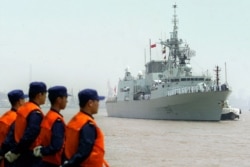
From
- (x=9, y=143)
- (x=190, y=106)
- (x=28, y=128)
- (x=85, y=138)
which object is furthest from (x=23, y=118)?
(x=190, y=106)

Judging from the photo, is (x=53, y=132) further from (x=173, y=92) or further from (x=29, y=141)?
(x=173, y=92)

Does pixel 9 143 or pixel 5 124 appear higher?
pixel 5 124

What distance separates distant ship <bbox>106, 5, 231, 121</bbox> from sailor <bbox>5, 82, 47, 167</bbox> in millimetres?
48479

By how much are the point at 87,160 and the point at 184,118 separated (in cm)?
5266

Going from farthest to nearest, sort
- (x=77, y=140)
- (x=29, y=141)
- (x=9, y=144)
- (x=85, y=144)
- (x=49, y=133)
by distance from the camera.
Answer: (x=9, y=144) → (x=29, y=141) → (x=49, y=133) → (x=77, y=140) → (x=85, y=144)

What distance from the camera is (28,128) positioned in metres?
6.19

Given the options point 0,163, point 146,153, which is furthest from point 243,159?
point 0,163

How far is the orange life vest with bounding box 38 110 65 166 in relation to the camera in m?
5.87

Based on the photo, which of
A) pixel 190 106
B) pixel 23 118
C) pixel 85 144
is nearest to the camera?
pixel 85 144

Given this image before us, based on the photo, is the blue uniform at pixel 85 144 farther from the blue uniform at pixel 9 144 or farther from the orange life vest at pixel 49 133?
the blue uniform at pixel 9 144

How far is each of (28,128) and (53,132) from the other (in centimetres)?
53

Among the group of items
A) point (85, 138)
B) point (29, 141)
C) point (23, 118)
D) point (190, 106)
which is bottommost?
point (190, 106)

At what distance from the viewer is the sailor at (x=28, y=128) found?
618cm

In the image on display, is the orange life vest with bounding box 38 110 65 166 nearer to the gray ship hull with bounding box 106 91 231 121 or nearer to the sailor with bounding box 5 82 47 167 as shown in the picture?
the sailor with bounding box 5 82 47 167
